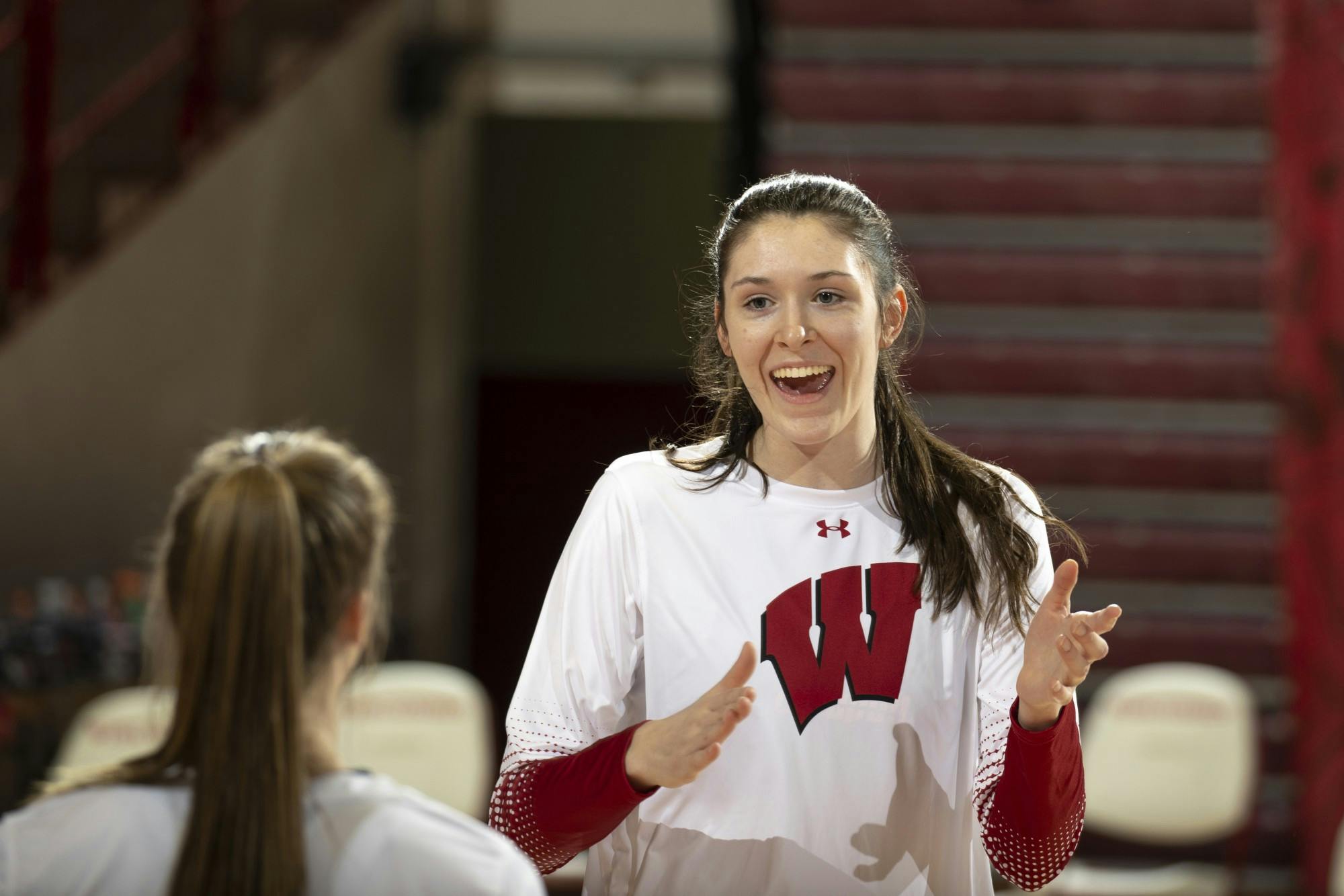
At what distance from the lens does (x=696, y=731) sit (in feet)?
4.64

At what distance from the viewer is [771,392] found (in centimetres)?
164

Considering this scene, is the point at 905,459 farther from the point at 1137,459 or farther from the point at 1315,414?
the point at 1137,459

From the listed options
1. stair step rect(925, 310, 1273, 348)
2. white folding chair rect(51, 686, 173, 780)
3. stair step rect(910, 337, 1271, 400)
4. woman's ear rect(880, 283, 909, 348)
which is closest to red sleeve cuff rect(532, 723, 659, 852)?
woman's ear rect(880, 283, 909, 348)

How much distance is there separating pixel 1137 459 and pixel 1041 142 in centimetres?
103

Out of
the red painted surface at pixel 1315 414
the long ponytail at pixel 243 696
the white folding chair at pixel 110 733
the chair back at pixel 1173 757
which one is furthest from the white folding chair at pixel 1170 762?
the long ponytail at pixel 243 696

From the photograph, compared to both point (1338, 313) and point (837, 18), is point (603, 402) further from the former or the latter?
point (1338, 313)

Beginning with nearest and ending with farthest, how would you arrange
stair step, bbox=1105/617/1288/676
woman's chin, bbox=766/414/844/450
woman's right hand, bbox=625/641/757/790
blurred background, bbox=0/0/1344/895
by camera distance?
woman's right hand, bbox=625/641/757/790
woman's chin, bbox=766/414/844/450
blurred background, bbox=0/0/1344/895
stair step, bbox=1105/617/1288/676

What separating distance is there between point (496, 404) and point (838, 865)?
704cm

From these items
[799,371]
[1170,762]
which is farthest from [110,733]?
[1170,762]

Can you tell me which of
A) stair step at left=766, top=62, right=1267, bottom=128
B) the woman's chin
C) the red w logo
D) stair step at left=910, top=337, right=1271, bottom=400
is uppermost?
stair step at left=766, top=62, right=1267, bottom=128

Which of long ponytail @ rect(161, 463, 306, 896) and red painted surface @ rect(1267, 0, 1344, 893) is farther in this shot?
red painted surface @ rect(1267, 0, 1344, 893)

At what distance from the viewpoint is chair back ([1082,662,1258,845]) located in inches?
153

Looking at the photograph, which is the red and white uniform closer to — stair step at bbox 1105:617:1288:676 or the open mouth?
the open mouth

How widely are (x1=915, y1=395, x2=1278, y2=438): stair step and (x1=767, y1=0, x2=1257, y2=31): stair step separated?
A: 47.8 inches
